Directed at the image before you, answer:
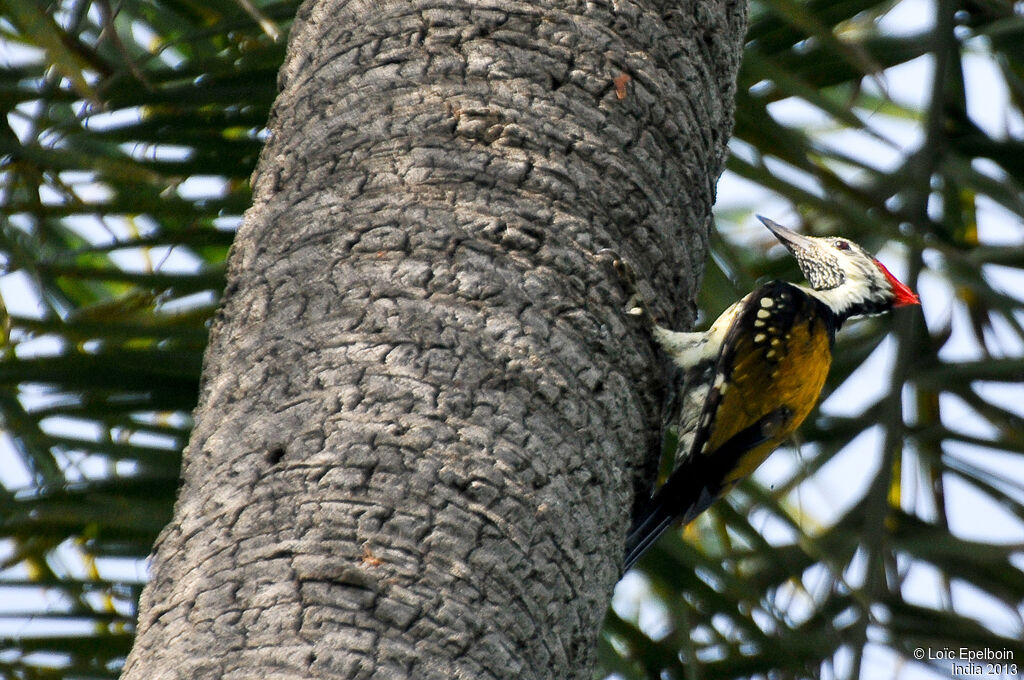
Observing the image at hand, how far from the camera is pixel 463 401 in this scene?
5.92ft

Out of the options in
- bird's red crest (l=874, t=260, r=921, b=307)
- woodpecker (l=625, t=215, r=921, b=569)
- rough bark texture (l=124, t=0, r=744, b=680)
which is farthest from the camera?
bird's red crest (l=874, t=260, r=921, b=307)

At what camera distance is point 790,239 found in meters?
3.91

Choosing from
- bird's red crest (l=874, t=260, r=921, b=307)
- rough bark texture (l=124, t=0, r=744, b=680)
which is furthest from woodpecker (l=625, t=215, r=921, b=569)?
rough bark texture (l=124, t=0, r=744, b=680)

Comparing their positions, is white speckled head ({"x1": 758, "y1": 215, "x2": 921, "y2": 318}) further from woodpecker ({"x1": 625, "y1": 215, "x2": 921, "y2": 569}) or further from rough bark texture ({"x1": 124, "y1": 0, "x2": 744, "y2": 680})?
rough bark texture ({"x1": 124, "y1": 0, "x2": 744, "y2": 680})

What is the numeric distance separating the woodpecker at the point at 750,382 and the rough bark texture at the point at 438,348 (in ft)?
2.44

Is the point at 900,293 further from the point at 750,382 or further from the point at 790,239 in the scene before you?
the point at 750,382

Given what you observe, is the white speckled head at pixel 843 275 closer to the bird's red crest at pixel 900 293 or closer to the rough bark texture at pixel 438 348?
the bird's red crest at pixel 900 293

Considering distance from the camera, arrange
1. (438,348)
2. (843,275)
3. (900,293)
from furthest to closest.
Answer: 1. (843,275)
2. (900,293)
3. (438,348)

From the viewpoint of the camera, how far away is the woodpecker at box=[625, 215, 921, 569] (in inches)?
123

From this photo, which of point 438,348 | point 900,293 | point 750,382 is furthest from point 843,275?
point 438,348

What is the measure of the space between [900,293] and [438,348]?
246cm

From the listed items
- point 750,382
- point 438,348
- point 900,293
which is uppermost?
point 900,293

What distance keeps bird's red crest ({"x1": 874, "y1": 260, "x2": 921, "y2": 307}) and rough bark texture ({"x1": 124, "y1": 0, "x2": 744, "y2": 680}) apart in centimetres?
145

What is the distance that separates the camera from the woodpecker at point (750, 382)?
10.3 ft
